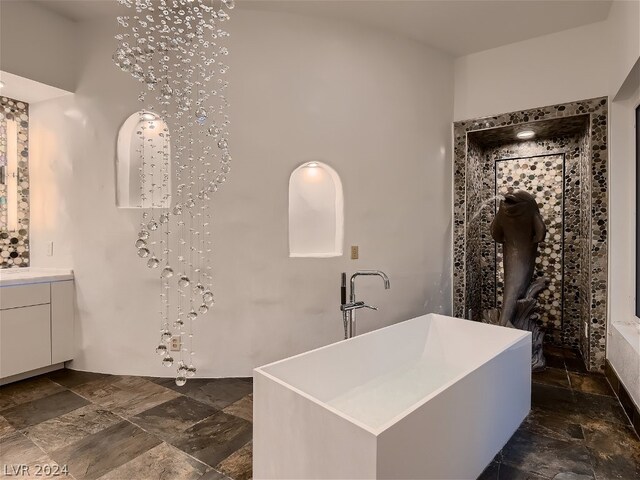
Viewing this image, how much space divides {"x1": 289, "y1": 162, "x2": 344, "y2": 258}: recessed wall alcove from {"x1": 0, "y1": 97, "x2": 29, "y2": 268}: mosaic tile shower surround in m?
2.42

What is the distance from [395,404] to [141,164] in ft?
8.92

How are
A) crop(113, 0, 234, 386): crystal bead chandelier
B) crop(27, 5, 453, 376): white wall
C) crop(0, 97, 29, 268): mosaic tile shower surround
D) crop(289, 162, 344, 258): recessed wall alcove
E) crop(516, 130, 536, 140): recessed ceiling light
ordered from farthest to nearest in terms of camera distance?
crop(516, 130, 536, 140): recessed ceiling light
crop(289, 162, 344, 258): recessed wall alcove
crop(0, 97, 29, 268): mosaic tile shower surround
crop(27, 5, 453, 376): white wall
crop(113, 0, 234, 386): crystal bead chandelier

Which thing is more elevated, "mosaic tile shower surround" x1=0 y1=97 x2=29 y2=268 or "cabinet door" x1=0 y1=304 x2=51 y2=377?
"mosaic tile shower surround" x1=0 y1=97 x2=29 y2=268

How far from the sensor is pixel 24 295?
279cm

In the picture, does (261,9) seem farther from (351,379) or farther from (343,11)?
(351,379)

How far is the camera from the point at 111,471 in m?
1.76

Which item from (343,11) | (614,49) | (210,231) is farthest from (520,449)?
(343,11)

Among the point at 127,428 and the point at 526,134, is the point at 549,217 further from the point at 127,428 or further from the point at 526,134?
the point at 127,428

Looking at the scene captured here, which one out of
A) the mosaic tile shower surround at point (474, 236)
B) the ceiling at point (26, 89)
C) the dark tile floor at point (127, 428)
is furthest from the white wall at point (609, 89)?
the ceiling at point (26, 89)

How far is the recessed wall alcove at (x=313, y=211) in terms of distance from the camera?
3.41 meters

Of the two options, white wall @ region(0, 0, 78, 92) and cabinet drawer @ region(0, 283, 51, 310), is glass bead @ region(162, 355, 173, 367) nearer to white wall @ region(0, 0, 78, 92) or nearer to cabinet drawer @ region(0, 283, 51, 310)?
cabinet drawer @ region(0, 283, 51, 310)

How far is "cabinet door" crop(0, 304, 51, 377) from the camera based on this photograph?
2664 millimetres

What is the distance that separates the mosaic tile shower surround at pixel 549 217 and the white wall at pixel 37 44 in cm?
439

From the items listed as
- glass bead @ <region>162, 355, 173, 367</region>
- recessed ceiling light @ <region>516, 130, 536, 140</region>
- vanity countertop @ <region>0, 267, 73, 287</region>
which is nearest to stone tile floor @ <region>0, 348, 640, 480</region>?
glass bead @ <region>162, 355, 173, 367</region>
